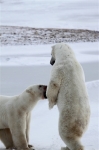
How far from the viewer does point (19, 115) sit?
14.6ft

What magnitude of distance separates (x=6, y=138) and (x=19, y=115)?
1.31 feet

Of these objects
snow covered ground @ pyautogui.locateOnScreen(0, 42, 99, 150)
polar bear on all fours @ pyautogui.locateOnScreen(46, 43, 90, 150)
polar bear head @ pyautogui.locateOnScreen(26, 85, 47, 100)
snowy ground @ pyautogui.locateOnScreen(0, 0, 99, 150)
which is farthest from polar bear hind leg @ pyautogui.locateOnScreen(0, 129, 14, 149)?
polar bear on all fours @ pyautogui.locateOnScreen(46, 43, 90, 150)

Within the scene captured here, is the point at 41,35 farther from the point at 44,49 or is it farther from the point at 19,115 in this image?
the point at 19,115

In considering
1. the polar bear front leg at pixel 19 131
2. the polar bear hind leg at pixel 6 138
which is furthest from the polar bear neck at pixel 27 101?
the polar bear hind leg at pixel 6 138

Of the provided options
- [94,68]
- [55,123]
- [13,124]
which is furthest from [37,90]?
[94,68]

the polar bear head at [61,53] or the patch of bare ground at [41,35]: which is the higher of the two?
the polar bear head at [61,53]

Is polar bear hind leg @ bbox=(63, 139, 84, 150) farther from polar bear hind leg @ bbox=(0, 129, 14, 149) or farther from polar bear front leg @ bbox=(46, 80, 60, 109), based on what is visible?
polar bear hind leg @ bbox=(0, 129, 14, 149)

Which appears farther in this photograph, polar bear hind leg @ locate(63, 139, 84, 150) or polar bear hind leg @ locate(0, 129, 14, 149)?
polar bear hind leg @ locate(0, 129, 14, 149)

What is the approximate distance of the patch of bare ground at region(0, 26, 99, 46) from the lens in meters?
18.1

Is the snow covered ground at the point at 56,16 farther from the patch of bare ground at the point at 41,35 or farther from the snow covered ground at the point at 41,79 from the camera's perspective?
the snow covered ground at the point at 41,79

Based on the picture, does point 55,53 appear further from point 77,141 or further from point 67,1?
point 67,1

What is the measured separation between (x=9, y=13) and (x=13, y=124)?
25079 mm

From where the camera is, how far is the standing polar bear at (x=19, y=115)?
445cm

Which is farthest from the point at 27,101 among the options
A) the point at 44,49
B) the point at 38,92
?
the point at 44,49
